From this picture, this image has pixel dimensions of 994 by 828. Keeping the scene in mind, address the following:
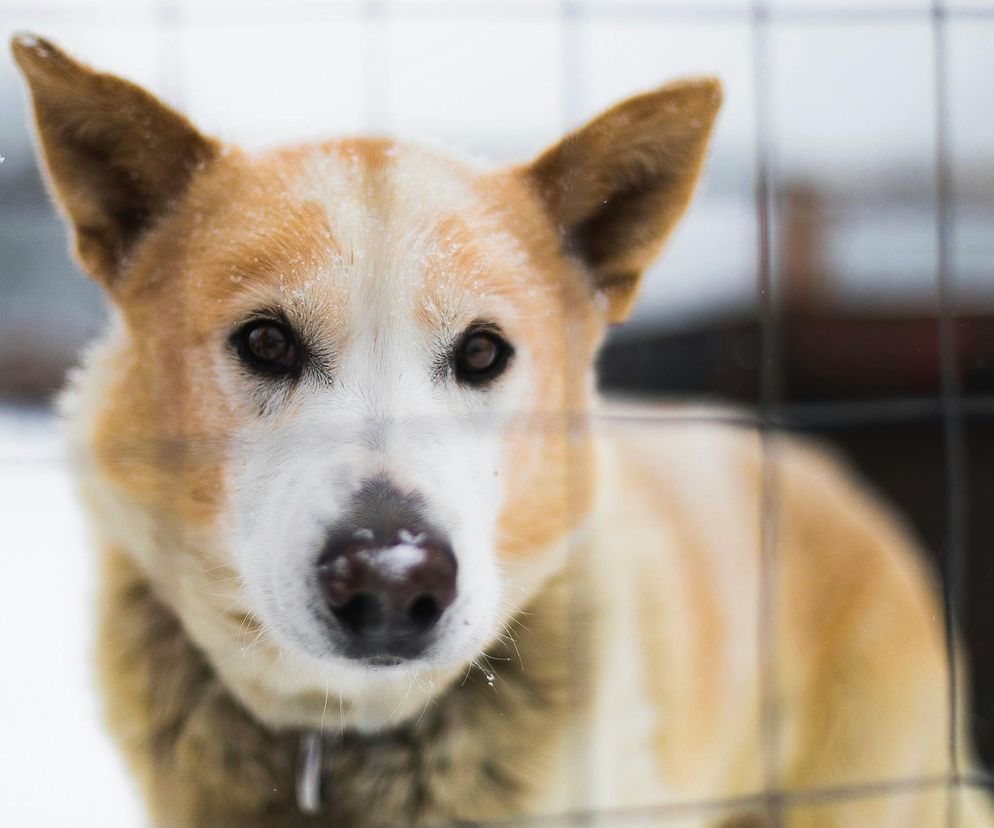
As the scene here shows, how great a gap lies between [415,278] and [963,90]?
110cm

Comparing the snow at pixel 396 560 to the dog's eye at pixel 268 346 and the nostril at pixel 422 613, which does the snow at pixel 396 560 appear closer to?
the nostril at pixel 422 613

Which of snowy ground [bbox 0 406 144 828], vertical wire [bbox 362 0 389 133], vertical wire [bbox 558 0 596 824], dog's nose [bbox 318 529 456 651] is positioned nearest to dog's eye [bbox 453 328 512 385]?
vertical wire [bbox 558 0 596 824]

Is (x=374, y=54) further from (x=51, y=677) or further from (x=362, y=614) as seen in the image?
(x=51, y=677)

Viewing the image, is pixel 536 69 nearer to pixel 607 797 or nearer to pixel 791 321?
pixel 607 797

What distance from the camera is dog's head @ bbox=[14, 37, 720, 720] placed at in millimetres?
991

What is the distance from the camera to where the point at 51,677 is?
1.26 meters

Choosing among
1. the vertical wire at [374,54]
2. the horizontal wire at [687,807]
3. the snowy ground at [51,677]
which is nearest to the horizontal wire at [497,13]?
the vertical wire at [374,54]

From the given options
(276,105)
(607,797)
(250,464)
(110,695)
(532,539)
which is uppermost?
(276,105)

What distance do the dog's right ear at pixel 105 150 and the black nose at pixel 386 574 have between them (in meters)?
0.55

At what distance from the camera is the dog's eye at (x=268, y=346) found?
1.06m

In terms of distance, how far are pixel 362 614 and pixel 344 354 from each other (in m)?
0.33

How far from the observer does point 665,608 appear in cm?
158

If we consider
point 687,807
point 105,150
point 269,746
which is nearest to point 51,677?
point 269,746

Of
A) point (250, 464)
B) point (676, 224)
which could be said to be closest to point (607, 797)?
point (250, 464)
